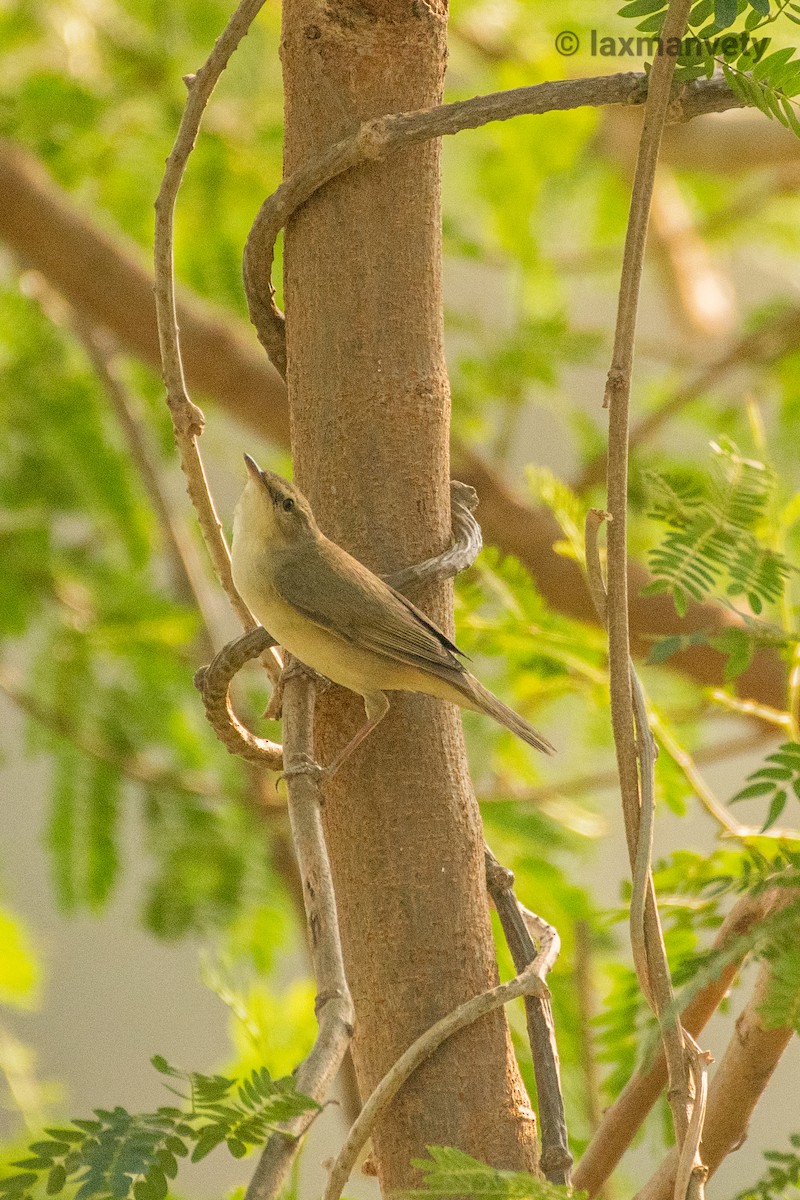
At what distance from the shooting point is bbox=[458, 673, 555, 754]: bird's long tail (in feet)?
3.03

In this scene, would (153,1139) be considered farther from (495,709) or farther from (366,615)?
(495,709)

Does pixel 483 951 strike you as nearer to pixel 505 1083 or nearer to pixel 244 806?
pixel 505 1083

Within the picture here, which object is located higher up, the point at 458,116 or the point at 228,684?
the point at 458,116

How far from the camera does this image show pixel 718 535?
104 centimetres

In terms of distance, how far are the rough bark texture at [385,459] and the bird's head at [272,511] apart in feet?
0.19

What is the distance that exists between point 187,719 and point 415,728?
1679 mm

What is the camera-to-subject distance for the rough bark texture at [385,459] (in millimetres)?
758

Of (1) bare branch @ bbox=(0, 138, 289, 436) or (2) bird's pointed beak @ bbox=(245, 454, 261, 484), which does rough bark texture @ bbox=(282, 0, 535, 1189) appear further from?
(1) bare branch @ bbox=(0, 138, 289, 436)

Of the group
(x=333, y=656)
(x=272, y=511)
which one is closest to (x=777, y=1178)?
Answer: (x=333, y=656)

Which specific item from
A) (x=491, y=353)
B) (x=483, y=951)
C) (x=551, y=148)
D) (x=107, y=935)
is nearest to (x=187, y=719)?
(x=491, y=353)

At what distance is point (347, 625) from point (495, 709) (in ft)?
0.63

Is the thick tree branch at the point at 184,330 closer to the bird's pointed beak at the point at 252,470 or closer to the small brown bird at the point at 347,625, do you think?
the bird's pointed beak at the point at 252,470

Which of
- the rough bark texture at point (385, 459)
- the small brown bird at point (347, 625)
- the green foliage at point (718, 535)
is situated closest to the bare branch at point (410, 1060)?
the rough bark texture at point (385, 459)

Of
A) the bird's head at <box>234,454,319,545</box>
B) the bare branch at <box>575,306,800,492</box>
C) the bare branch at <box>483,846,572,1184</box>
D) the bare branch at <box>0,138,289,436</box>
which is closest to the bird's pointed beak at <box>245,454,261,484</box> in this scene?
the bird's head at <box>234,454,319,545</box>
